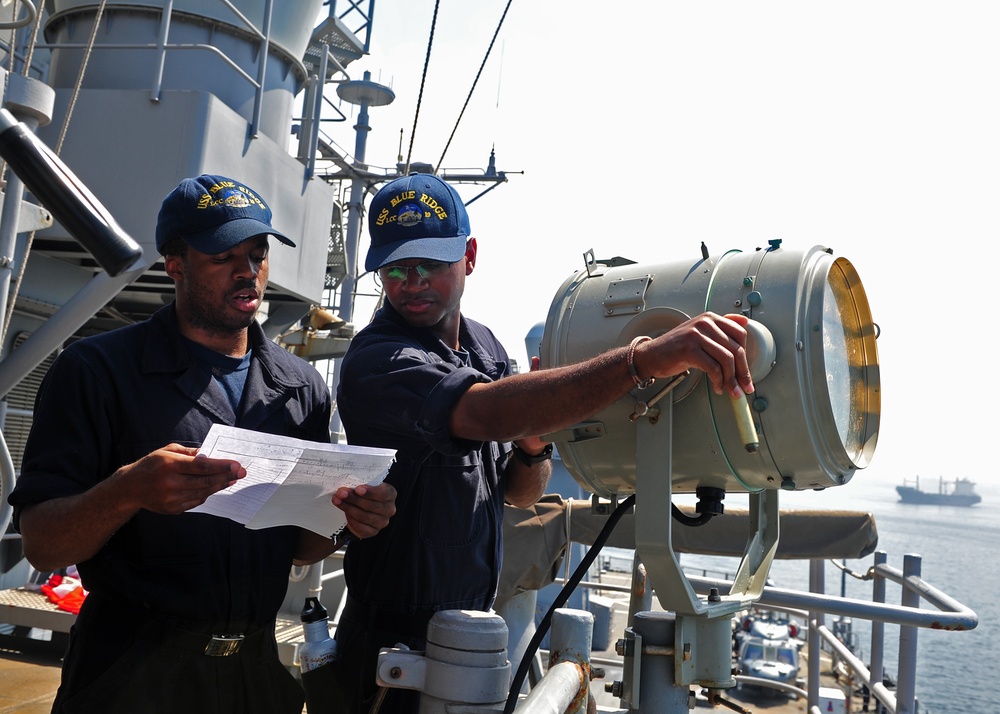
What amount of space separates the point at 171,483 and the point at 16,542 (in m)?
5.97

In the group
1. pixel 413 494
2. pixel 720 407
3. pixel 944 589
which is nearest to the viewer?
pixel 720 407

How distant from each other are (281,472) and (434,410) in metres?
0.32

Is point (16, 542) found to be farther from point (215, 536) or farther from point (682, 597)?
point (682, 597)

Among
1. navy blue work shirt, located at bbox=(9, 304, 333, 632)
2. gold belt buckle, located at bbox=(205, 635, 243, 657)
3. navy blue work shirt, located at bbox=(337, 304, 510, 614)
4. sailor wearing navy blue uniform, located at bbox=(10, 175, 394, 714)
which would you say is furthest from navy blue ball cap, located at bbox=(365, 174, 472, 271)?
gold belt buckle, located at bbox=(205, 635, 243, 657)

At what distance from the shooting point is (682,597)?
5.73 feet

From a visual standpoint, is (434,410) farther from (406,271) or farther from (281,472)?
(406,271)

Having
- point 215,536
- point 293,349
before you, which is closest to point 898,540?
point 293,349

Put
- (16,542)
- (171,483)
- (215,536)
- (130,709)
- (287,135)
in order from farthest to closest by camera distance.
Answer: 1. (287,135)
2. (16,542)
3. (215,536)
4. (130,709)
5. (171,483)

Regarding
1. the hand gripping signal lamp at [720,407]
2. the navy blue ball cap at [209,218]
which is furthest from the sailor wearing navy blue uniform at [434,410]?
the navy blue ball cap at [209,218]

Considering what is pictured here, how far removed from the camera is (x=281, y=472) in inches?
60.7

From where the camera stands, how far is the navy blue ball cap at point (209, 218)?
196 cm

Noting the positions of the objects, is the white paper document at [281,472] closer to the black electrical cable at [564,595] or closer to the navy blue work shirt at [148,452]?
the navy blue work shirt at [148,452]

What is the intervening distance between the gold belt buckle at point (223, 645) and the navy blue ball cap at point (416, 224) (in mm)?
884

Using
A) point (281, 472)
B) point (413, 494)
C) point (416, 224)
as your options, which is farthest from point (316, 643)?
point (416, 224)
